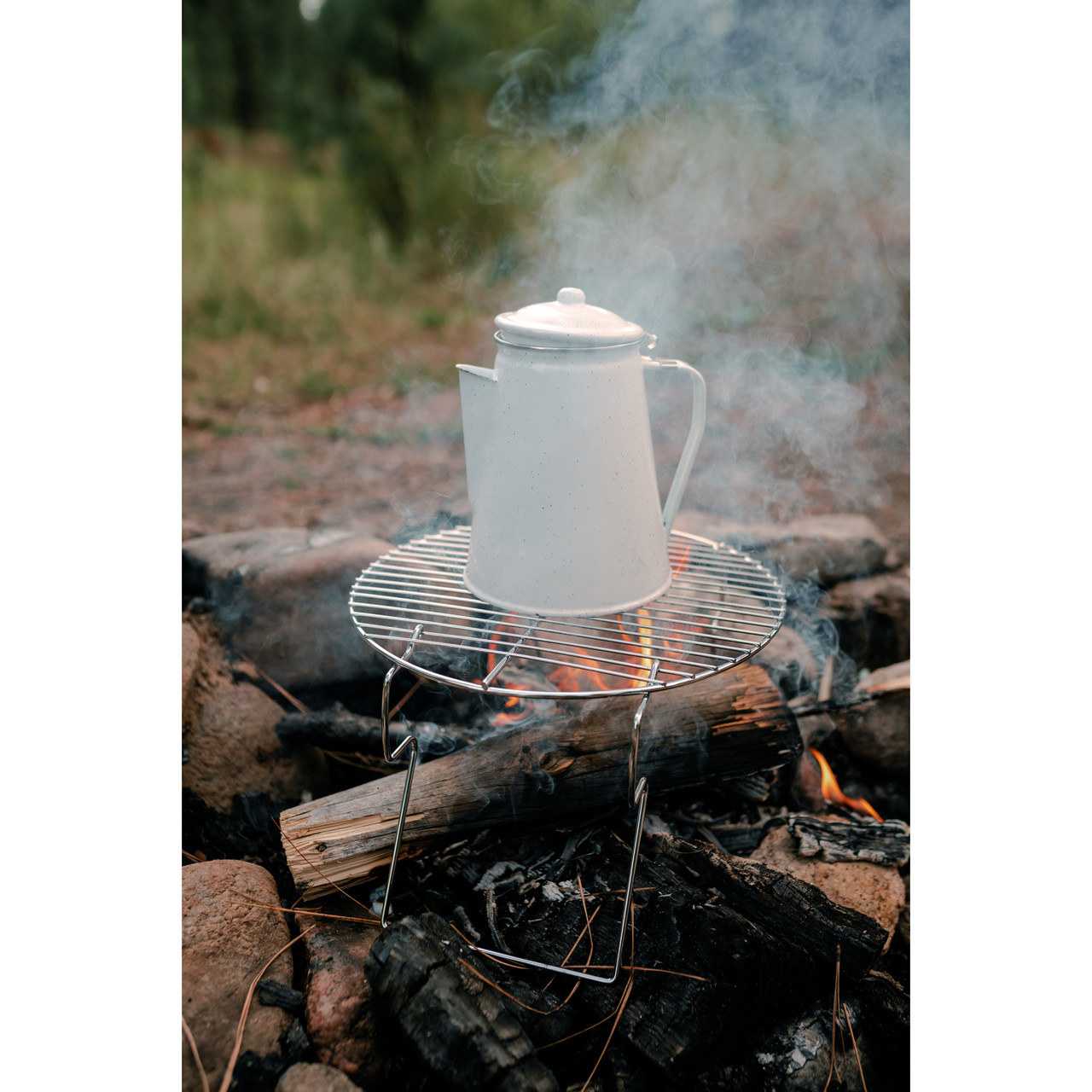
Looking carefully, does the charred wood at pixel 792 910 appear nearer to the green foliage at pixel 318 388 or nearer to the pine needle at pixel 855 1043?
the pine needle at pixel 855 1043

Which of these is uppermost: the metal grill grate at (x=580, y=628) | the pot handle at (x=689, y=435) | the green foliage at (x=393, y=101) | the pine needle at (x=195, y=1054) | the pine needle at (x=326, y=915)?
the green foliage at (x=393, y=101)

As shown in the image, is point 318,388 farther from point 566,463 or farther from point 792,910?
point 792,910

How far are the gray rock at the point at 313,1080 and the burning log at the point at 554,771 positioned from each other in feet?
1.22

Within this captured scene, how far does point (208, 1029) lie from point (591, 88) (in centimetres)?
418

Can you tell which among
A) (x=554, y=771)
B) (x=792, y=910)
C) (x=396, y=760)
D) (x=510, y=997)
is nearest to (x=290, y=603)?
(x=396, y=760)

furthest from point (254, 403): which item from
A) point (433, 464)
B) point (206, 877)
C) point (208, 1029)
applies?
point (208, 1029)

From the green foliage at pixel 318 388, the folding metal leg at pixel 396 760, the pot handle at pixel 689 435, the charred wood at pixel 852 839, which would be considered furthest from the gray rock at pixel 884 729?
the green foliage at pixel 318 388

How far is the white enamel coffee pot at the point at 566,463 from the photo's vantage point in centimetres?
160

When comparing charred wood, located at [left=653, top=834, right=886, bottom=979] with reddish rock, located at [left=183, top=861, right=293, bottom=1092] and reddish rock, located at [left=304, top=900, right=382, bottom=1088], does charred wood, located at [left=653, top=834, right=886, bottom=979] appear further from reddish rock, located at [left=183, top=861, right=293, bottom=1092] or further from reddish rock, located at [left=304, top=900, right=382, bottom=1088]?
reddish rock, located at [left=183, top=861, right=293, bottom=1092]

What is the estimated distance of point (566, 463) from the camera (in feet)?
5.32

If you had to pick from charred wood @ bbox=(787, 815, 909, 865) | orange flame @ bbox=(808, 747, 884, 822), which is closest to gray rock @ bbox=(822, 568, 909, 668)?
orange flame @ bbox=(808, 747, 884, 822)

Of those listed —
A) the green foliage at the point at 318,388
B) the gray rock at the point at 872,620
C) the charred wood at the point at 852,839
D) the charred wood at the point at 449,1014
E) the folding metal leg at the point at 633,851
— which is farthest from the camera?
the green foliage at the point at 318,388

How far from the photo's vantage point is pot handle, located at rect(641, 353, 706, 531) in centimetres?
174

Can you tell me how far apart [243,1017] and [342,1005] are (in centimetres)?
18
